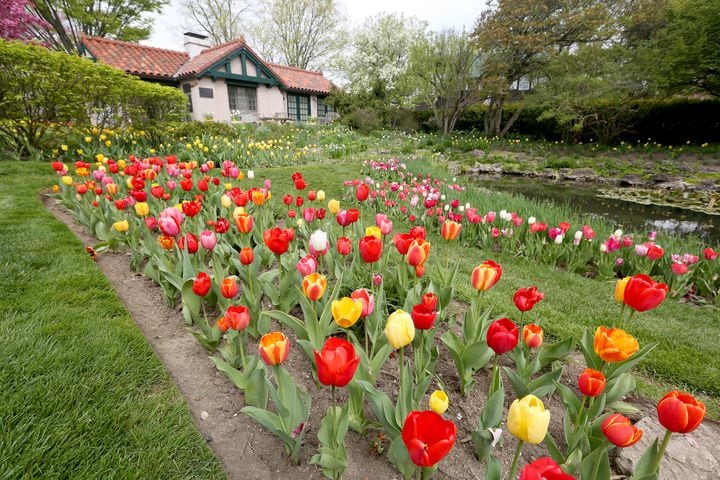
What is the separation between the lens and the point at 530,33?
57.2ft

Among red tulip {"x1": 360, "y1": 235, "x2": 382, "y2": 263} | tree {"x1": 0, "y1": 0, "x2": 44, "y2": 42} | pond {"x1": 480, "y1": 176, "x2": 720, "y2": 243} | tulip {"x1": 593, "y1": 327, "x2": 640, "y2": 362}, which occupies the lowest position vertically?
pond {"x1": 480, "y1": 176, "x2": 720, "y2": 243}

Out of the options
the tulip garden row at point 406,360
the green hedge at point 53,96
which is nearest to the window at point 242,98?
the green hedge at point 53,96

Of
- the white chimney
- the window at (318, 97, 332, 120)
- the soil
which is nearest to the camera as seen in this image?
the soil

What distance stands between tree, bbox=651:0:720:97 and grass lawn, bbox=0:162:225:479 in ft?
58.2

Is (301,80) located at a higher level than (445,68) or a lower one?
higher

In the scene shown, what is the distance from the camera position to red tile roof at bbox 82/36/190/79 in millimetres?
16166

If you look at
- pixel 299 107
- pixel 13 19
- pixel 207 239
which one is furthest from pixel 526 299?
pixel 299 107

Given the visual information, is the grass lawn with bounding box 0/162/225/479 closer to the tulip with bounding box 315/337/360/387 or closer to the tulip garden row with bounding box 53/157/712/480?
the tulip garden row with bounding box 53/157/712/480

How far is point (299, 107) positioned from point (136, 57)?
10487 millimetres

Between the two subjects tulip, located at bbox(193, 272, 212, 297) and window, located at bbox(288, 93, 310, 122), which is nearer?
tulip, located at bbox(193, 272, 212, 297)

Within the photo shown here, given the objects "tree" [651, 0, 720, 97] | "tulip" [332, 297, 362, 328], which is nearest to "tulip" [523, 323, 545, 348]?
"tulip" [332, 297, 362, 328]

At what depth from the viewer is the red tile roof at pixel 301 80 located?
80.4 feet

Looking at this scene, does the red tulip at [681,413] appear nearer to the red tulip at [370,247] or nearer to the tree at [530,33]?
the red tulip at [370,247]

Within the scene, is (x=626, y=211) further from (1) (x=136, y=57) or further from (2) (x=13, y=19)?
(2) (x=13, y=19)
